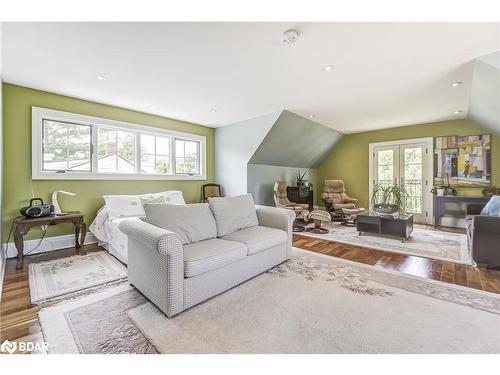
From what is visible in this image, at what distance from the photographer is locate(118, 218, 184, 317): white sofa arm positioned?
5.52ft

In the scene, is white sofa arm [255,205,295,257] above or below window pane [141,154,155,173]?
below

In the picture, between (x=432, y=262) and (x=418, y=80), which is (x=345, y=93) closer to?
(x=418, y=80)

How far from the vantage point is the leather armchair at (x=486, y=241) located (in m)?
2.58

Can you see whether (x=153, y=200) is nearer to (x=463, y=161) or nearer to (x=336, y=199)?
(x=336, y=199)

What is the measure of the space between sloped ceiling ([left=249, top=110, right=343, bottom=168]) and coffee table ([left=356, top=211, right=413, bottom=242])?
2.33 meters

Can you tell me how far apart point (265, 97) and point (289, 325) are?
318 cm

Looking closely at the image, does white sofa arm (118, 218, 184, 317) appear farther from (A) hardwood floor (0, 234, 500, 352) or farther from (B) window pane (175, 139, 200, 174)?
(B) window pane (175, 139, 200, 174)

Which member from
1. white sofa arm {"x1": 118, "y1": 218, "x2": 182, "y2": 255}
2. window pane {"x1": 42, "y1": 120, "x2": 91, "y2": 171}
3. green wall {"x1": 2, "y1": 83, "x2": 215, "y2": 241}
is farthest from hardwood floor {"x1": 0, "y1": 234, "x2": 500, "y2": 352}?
window pane {"x1": 42, "y1": 120, "x2": 91, "y2": 171}

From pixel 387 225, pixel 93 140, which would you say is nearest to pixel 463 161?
pixel 387 225

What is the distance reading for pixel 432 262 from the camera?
2.85m

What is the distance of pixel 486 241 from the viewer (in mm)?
2641

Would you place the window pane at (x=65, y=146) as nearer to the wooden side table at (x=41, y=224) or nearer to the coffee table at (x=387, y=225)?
the wooden side table at (x=41, y=224)
